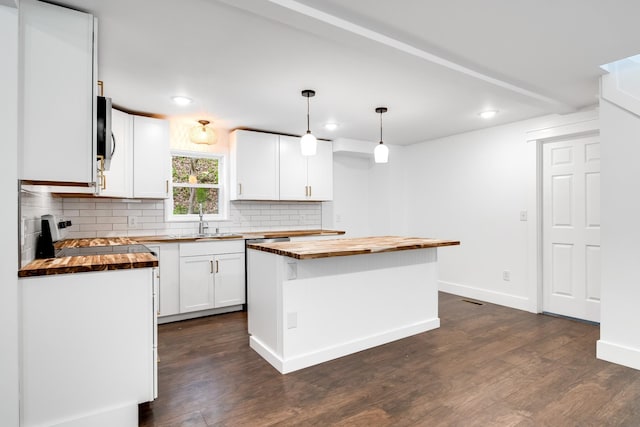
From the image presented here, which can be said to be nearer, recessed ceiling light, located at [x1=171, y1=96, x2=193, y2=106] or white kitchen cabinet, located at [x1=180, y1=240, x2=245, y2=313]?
recessed ceiling light, located at [x1=171, y1=96, x2=193, y2=106]

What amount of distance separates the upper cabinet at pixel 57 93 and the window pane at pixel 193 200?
2.53 meters

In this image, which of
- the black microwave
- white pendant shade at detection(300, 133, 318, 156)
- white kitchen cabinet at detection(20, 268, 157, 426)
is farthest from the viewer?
white pendant shade at detection(300, 133, 318, 156)

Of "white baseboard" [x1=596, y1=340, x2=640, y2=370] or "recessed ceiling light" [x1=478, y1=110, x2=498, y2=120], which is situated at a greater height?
"recessed ceiling light" [x1=478, y1=110, x2=498, y2=120]

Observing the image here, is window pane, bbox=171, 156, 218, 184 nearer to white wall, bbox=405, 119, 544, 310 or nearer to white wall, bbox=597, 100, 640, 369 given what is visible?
white wall, bbox=405, 119, 544, 310

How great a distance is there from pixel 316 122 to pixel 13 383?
→ 348 centimetres

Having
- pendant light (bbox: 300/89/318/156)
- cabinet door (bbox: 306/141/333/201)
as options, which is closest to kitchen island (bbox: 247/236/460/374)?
pendant light (bbox: 300/89/318/156)

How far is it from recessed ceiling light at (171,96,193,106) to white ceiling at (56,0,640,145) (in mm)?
78

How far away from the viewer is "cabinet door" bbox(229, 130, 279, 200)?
4.45m

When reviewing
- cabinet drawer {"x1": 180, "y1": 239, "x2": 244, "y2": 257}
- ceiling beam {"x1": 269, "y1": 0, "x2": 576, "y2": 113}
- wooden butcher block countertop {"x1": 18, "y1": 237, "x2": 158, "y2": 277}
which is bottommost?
cabinet drawer {"x1": 180, "y1": 239, "x2": 244, "y2": 257}

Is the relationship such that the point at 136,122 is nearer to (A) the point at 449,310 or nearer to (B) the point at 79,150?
(B) the point at 79,150

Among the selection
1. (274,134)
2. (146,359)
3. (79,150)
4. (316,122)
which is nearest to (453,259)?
(316,122)

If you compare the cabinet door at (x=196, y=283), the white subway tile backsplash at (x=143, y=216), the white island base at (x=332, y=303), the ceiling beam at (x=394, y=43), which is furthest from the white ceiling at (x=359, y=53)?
the cabinet door at (x=196, y=283)

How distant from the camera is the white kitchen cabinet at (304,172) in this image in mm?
4766

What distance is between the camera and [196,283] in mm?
3895
